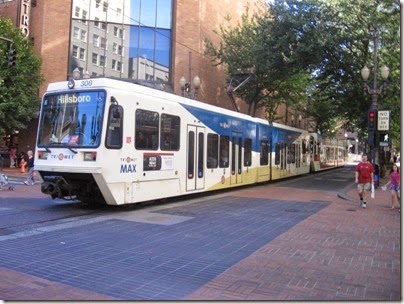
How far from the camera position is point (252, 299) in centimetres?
502

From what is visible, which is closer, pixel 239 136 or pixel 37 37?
pixel 239 136

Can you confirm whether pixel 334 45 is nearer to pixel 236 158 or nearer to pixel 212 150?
pixel 236 158

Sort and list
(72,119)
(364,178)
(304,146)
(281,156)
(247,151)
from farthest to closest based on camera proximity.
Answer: (304,146) → (281,156) → (247,151) → (364,178) → (72,119)

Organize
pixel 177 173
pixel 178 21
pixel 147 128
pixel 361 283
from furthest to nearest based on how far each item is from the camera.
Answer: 1. pixel 178 21
2. pixel 177 173
3. pixel 147 128
4. pixel 361 283

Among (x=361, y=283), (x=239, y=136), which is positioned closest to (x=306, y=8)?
(x=239, y=136)

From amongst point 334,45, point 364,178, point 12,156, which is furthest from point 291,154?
point 12,156

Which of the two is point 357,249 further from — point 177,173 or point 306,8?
point 306,8

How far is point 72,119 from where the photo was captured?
1117 cm

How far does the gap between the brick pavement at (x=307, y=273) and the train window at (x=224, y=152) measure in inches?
250

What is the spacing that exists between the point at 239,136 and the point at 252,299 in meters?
13.5

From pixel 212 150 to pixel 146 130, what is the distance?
13.8ft

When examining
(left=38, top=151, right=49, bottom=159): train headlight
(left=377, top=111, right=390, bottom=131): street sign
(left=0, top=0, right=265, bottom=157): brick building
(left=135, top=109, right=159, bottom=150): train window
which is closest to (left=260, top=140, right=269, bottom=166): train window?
(left=377, top=111, right=390, bottom=131): street sign

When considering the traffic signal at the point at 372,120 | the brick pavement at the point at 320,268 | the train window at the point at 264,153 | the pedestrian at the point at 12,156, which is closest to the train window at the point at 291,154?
the train window at the point at 264,153

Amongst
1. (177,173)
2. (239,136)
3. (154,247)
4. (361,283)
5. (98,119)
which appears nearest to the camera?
(361,283)
